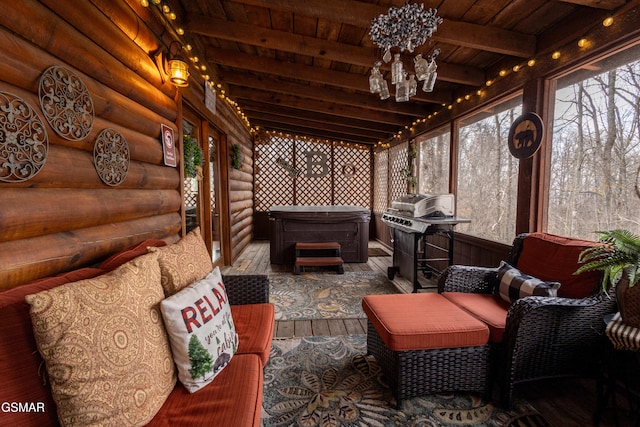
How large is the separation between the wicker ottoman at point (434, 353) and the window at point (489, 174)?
5.00 ft

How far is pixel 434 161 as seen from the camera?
3887 millimetres

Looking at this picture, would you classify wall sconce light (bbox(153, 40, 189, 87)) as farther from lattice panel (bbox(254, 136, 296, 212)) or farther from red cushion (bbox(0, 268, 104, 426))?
lattice panel (bbox(254, 136, 296, 212))

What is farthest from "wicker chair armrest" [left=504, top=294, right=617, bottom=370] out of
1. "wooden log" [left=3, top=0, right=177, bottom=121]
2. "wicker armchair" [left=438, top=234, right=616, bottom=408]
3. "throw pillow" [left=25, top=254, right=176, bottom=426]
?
"wooden log" [left=3, top=0, right=177, bottom=121]

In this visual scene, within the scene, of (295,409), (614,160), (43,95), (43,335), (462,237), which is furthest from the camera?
(462,237)

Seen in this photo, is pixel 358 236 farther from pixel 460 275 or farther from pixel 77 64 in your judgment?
pixel 77 64

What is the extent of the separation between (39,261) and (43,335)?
0.45 meters

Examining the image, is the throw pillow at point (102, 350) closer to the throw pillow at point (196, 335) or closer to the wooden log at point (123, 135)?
the throw pillow at point (196, 335)

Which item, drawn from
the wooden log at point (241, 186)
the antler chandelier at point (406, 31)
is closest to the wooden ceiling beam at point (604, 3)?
the antler chandelier at point (406, 31)

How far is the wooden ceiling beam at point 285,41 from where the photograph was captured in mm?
2375

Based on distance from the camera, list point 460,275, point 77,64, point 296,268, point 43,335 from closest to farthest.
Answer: point 43,335, point 77,64, point 460,275, point 296,268

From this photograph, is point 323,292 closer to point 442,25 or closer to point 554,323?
point 554,323

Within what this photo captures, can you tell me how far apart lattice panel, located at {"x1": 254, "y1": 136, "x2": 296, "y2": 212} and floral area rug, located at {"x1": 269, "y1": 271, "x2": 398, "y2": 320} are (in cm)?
282

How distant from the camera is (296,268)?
3611 mm

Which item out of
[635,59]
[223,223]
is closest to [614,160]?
[635,59]
